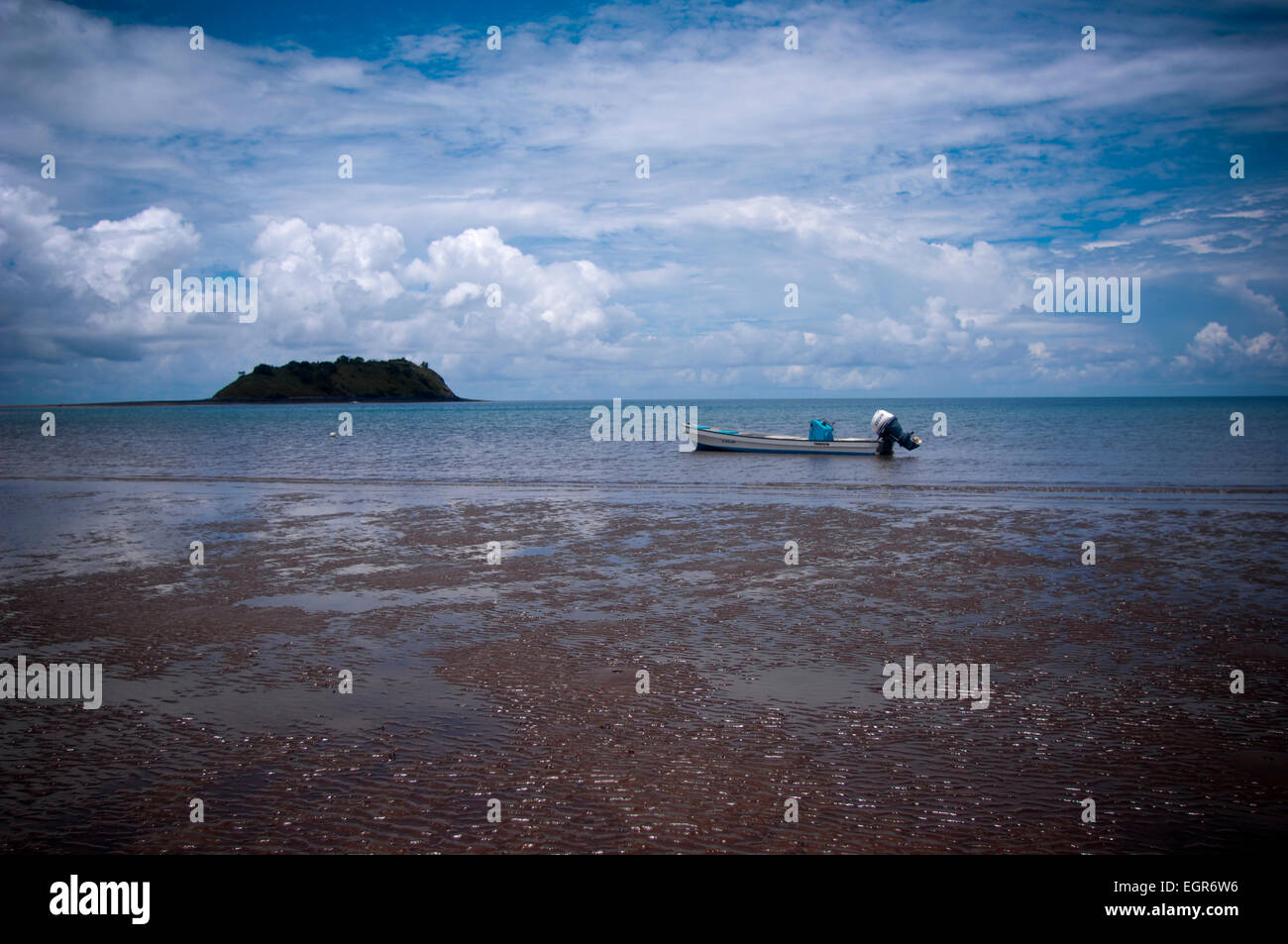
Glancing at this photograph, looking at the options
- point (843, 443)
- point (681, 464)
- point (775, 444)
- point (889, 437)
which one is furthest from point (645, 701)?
point (889, 437)

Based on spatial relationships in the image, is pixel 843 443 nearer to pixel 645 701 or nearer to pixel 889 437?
pixel 889 437

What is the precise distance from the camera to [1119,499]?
85.3 ft

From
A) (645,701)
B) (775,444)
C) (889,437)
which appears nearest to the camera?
(645,701)

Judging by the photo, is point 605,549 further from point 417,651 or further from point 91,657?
point 91,657

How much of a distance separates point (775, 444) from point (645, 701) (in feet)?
131

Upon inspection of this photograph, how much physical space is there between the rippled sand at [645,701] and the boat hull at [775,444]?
28306mm

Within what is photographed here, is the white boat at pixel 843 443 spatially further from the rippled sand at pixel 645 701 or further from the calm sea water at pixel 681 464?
the rippled sand at pixel 645 701

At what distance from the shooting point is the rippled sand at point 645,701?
5906mm

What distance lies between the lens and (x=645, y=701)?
834 centimetres

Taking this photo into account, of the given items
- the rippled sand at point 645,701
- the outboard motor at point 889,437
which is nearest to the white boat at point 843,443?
the outboard motor at point 889,437

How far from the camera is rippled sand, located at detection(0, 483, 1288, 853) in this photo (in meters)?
5.91

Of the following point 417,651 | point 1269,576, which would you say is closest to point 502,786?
point 417,651

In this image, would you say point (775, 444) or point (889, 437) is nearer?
point (889, 437)

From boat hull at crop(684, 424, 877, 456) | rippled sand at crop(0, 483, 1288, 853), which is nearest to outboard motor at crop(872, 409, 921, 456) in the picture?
boat hull at crop(684, 424, 877, 456)
